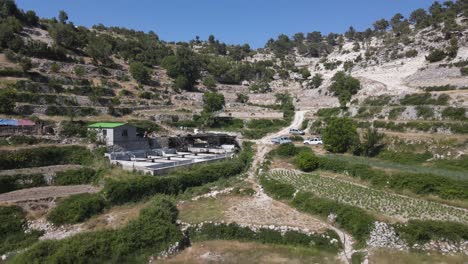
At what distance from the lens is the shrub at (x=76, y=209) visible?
22.4 meters

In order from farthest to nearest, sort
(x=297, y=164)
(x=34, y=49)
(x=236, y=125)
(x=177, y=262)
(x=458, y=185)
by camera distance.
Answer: (x=34, y=49)
(x=236, y=125)
(x=297, y=164)
(x=458, y=185)
(x=177, y=262)

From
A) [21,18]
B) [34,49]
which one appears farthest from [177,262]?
[21,18]

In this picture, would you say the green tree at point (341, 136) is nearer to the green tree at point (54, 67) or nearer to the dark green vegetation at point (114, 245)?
the dark green vegetation at point (114, 245)

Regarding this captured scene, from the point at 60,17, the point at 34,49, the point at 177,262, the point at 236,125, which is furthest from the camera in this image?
the point at 60,17

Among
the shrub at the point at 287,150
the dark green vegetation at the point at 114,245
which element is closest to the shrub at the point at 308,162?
the shrub at the point at 287,150

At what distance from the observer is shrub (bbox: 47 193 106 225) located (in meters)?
22.4

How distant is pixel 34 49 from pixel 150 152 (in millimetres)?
36085

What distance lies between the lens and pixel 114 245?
1873cm

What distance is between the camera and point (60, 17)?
297ft

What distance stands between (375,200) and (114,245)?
17.5 meters

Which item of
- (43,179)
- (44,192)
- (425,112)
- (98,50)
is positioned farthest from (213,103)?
(44,192)

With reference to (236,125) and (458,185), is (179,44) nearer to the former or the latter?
(236,125)

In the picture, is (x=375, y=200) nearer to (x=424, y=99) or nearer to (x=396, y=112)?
(x=396, y=112)

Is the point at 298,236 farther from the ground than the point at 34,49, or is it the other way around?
the point at 34,49
